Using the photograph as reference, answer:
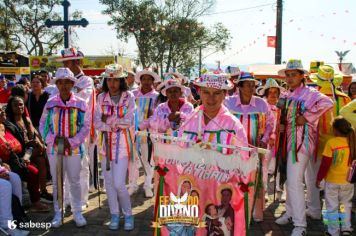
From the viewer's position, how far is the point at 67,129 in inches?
198

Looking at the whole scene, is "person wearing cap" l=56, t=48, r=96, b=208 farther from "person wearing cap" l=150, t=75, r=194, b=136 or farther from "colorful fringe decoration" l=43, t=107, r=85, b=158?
"person wearing cap" l=150, t=75, r=194, b=136

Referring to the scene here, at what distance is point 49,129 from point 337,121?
3446mm

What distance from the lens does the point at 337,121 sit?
4840 mm

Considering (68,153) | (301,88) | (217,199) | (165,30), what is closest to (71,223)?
(68,153)

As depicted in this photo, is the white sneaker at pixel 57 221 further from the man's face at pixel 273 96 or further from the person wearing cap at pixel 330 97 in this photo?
the man's face at pixel 273 96

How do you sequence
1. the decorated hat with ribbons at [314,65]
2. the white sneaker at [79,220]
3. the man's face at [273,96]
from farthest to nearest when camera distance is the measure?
1. the decorated hat with ribbons at [314,65]
2. the man's face at [273,96]
3. the white sneaker at [79,220]

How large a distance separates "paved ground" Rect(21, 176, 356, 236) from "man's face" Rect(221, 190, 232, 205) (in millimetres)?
1874

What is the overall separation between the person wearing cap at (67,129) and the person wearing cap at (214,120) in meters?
1.86

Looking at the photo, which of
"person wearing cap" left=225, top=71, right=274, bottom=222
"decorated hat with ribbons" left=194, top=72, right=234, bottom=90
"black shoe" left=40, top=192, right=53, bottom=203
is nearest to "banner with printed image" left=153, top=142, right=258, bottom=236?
"decorated hat with ribbons" left=194, top=72, right=234, bottom=90

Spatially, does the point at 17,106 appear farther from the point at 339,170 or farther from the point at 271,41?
the point at 271,41

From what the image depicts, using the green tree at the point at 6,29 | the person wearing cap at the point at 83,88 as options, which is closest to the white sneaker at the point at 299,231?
the person wearing cap at the point at 83,88

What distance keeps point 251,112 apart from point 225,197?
1.97 meters

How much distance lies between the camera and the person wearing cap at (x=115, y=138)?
5004 mm

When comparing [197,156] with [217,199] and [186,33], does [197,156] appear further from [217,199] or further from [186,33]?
[186,33]
